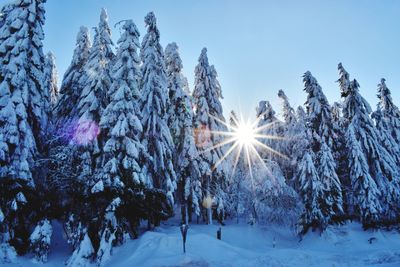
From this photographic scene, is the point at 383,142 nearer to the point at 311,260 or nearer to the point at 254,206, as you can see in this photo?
the point at 254,206

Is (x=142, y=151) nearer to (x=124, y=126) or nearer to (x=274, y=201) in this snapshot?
(x=124, y=126)

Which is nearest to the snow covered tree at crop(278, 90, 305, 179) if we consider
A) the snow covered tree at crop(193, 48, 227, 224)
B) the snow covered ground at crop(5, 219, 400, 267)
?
the snow covered tree at crop(193, 48, 227, 224)

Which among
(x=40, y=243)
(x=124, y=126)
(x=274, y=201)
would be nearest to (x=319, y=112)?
(x=274, y=201)

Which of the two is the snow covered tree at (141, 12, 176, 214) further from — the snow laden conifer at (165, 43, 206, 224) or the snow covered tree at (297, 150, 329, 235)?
the snow covered tree at (297, 150, 329, 235)

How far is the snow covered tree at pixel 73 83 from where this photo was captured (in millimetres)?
27359

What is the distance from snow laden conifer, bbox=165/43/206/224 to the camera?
93.7 feet

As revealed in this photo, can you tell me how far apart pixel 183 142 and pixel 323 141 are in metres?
12.9

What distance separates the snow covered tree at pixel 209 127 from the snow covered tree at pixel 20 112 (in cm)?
1380

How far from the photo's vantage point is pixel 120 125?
64.3ft

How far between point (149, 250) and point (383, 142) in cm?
2767

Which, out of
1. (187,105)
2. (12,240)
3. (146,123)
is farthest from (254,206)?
(12,240)

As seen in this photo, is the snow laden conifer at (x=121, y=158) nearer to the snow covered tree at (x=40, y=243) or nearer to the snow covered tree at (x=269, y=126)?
the snow covered tree at (x=40, y=243)

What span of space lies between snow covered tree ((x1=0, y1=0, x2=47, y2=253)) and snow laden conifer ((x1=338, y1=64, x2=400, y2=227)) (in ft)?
82.6

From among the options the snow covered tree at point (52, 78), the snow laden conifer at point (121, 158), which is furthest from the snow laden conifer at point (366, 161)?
the snow covered tree at point (52, 78)
